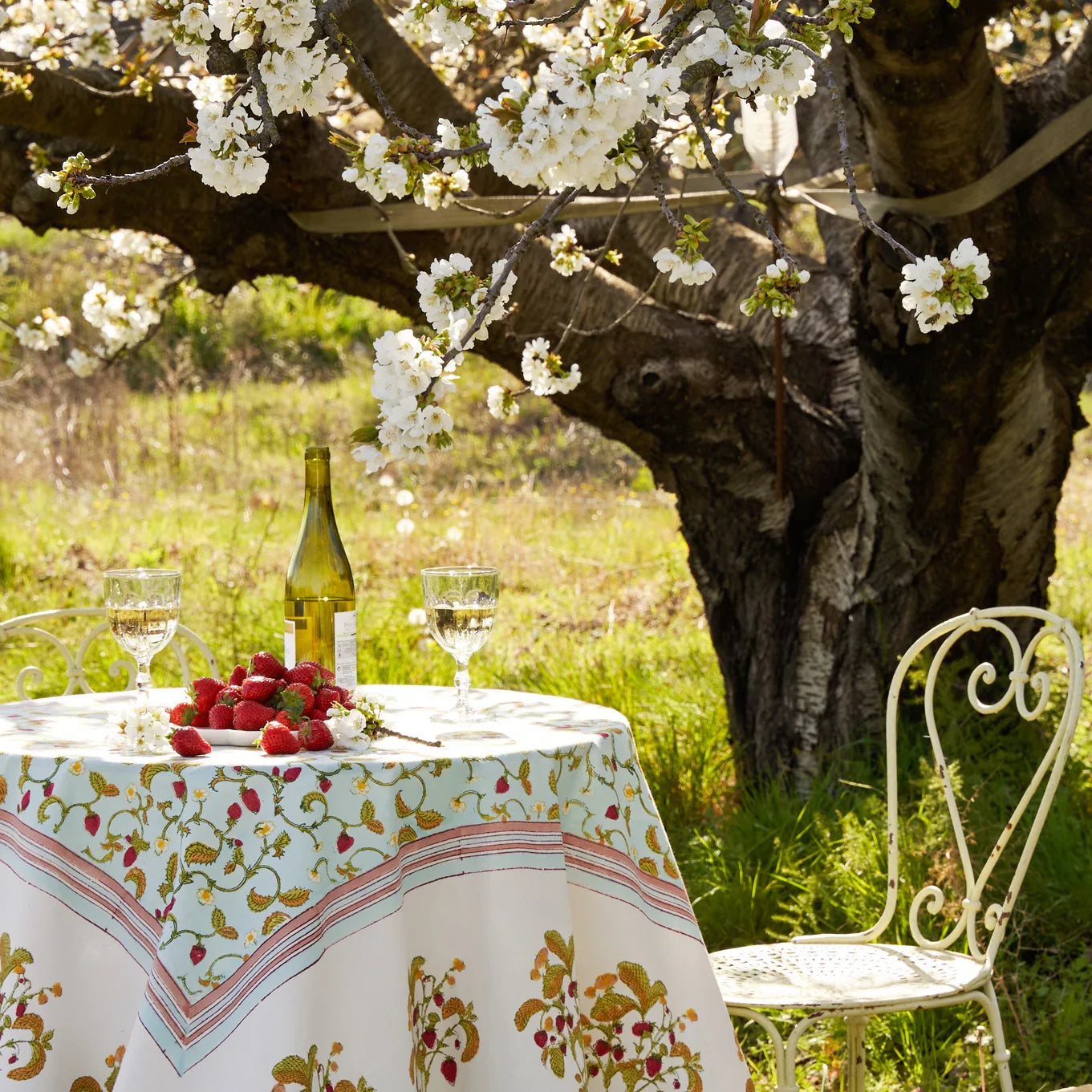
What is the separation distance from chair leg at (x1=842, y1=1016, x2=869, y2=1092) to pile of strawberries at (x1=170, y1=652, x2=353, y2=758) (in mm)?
1038

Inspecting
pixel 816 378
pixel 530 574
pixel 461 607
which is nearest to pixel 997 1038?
pixel 461 607

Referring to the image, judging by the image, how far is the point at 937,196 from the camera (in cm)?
295

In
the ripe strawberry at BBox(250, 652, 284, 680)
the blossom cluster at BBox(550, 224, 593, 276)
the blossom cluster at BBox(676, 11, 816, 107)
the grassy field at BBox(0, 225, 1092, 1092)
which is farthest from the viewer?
the grassy field at BBox(0, 225, 1092, 1092)

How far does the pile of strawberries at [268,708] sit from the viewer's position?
1.72 meters

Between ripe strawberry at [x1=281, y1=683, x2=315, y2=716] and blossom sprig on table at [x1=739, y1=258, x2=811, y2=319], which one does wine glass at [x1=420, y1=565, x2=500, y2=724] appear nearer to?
ripe strawberry at [x1=281, y1=683, x2=315, y2=716]

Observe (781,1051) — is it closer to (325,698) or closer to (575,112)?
(325,698)

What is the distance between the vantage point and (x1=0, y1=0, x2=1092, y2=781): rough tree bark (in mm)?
3039

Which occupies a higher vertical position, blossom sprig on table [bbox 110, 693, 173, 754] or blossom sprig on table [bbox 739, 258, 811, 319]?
blossom sprig on table [bbox 739, 258, 811, 319]

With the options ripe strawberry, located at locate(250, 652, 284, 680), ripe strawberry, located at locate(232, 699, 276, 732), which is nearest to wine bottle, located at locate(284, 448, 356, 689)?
ripe strawberry, located at locate(250, 652, 284, 680)

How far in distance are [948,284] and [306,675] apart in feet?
3.17

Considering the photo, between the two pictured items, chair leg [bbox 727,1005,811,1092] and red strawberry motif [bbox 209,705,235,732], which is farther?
chair leg [bbox 727,1005,811,1092]

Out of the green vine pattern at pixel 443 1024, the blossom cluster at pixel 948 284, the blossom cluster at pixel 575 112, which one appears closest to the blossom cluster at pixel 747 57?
the blossom cluster at pixel 575 112

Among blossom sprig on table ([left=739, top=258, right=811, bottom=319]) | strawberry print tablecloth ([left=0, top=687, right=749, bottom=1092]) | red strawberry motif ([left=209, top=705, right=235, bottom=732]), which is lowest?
strawberry print tablecloth ([left=0, top=687, right=749, bottom=1092])

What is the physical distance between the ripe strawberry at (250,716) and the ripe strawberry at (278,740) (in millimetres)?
61
